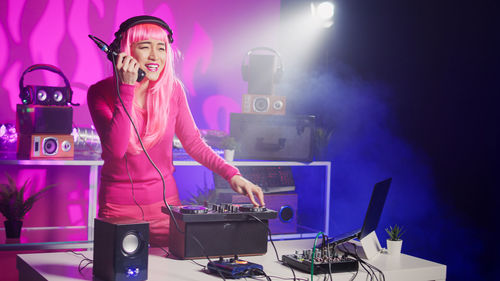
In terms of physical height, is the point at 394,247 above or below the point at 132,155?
below

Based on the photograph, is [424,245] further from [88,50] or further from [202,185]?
[88,50]

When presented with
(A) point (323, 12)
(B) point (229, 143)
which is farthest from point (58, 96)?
(A) point (323, 12)

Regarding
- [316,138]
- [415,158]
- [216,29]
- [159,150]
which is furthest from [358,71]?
[159,150]

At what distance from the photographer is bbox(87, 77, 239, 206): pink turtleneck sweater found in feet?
6.97

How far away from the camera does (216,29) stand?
3961 millimetres

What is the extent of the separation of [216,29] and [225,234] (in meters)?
2.53

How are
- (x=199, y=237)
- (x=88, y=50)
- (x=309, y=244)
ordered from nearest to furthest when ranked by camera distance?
(x=199, y=237), (x=309, y=244), (x=88, y=50)

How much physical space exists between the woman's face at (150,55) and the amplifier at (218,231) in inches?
36.0

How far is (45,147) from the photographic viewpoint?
113 inches

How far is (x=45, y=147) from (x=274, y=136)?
1462 millimetres

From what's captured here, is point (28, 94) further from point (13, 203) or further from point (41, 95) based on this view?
point (13, 203)

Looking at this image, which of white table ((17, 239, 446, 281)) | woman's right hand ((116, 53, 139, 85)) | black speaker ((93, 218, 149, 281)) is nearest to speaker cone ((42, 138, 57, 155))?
woman's right hand ((116, 53, 139, 85))

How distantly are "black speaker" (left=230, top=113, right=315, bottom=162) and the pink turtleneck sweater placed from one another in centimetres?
88

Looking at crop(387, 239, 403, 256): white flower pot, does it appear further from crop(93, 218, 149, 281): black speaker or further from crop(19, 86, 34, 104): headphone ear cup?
crop(19, 86, 34, 104): headphone ear cup
